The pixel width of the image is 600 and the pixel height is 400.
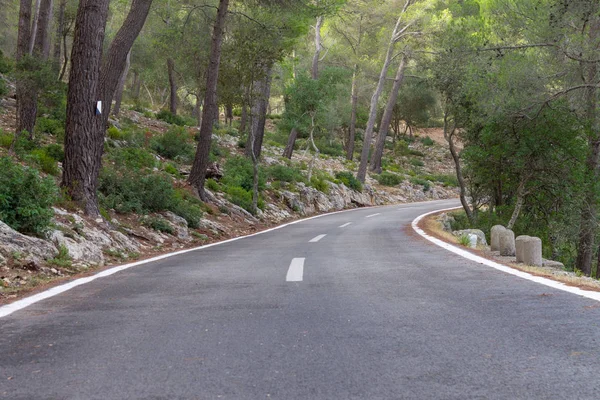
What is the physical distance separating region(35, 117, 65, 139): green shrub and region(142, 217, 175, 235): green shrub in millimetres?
5990

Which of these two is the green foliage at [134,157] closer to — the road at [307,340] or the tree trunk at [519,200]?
the road at [307,340]

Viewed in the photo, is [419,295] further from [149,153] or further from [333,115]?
[333,115]

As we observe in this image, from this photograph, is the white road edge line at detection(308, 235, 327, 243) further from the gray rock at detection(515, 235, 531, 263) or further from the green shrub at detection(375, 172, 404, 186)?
the green shrub at detection(375, 172, 404, 186)

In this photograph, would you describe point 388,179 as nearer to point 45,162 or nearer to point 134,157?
point 134,157

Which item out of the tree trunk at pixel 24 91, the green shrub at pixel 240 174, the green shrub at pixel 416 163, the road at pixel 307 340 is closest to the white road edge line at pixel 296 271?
the road at pixel 307 340

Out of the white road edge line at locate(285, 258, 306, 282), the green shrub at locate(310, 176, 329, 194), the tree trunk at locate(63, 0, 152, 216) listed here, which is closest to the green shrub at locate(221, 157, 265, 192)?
the green shrub at locate(310, 176, 329, 194)

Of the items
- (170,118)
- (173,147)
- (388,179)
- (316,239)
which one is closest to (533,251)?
(316,239)

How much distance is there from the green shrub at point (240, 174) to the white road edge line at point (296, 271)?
13723 millimetres

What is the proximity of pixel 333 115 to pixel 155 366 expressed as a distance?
46776 mm

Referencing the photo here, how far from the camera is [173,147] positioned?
2298cm

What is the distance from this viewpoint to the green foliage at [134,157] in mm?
17594

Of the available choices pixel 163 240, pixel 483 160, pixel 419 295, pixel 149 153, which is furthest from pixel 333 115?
pixel 419 295

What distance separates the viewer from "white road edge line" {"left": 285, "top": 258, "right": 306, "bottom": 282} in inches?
282

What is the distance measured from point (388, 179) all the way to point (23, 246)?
35357 millimetres
